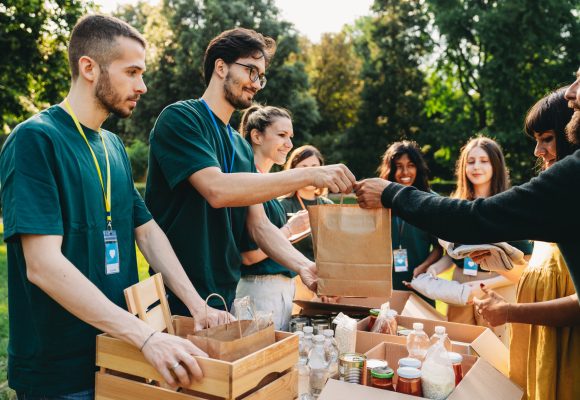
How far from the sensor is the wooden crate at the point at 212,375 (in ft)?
4.69

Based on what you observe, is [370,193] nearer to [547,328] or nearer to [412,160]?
[547,328]

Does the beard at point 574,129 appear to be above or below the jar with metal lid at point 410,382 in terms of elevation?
above

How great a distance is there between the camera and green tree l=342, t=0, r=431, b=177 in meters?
24.2

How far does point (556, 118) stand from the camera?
7.35 ft

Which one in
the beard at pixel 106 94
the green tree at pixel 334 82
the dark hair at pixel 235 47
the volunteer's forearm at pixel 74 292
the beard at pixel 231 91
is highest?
the green tree at pixel 334 82

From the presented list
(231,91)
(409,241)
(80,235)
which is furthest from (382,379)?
(409,241)

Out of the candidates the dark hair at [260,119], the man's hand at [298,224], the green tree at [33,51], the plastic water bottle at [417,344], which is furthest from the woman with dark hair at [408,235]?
the green tree at [33,51]

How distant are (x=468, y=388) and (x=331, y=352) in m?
0.58

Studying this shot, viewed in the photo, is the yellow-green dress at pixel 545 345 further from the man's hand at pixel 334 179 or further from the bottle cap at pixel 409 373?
the man's hand at pixel 334 179

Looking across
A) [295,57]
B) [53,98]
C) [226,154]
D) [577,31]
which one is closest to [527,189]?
[226,154]

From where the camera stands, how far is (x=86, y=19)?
187 cm

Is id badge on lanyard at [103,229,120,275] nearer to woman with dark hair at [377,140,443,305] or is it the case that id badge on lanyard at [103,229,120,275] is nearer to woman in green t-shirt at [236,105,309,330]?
woman in green t-shirt at [236,105,309,330]

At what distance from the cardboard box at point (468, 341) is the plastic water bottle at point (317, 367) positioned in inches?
14.2

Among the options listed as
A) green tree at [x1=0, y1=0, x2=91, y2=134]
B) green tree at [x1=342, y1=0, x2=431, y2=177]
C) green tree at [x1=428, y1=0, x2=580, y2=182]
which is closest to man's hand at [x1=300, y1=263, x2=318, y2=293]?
green tree at [x1=0, y1=0, x2=91, y2=134]
